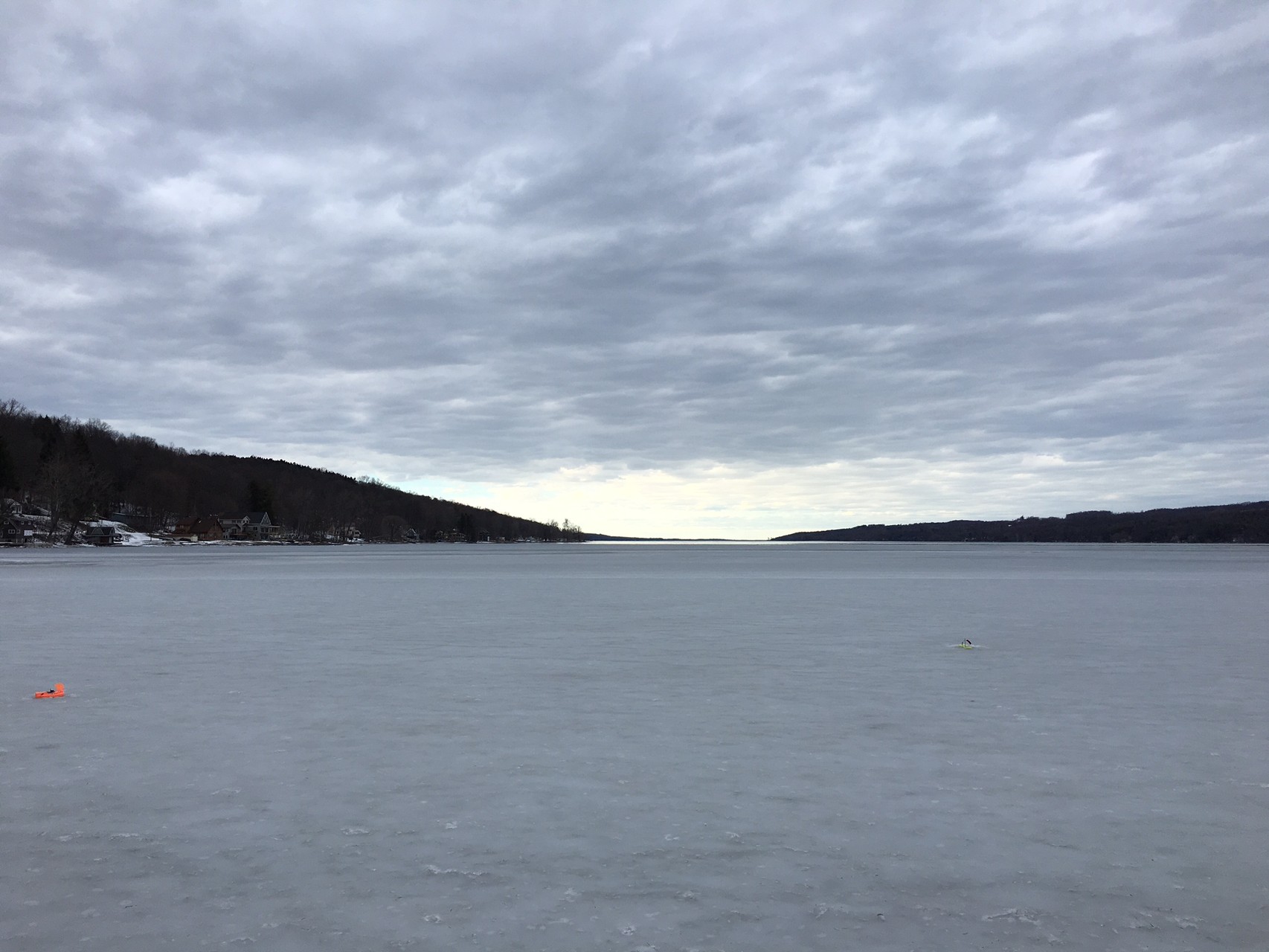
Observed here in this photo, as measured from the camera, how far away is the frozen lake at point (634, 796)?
496 cm

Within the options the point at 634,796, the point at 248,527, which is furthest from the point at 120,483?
the point at 634,796

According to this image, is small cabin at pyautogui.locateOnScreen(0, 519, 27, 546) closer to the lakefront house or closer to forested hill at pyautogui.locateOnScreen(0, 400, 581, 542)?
forested hill at pyautogui.locateOnScreen(0, 400, 581, 542)

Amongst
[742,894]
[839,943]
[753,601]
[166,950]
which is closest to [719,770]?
[742,894]

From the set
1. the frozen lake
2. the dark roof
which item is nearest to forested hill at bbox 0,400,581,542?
the dark roof

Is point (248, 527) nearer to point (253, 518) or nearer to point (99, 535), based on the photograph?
point (253, 518)

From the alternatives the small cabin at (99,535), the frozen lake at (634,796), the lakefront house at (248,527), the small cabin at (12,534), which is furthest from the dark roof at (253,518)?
the frozen lake at (634,796)

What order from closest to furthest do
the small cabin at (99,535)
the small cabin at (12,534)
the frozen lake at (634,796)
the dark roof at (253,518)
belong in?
1. the frozen lake at (634,796)
2. the small cabin at (12,534)
3. the small cabin at (99,535)
4. the dark roof at (253,518)

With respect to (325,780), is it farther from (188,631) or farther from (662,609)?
(662,609)

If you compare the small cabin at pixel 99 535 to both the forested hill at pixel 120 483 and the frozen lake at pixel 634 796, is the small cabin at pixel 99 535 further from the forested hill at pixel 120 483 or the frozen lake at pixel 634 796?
the frozen lake at pixel 634 796

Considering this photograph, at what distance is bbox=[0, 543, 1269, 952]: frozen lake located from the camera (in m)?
4.96

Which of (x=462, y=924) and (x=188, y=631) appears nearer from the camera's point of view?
(x=462, y=924)

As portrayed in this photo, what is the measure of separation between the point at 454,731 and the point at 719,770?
3.11m

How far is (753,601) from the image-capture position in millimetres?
A: 29656

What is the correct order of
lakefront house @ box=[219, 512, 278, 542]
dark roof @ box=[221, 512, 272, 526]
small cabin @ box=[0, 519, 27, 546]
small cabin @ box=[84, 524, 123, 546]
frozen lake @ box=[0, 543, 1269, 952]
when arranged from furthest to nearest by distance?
dark roof @ box=[221, 512, 272, 526] < lakefront house @ box=[219, 512, 278, 542] < small cabin @ box=[84, 524, 123, 546] < small cabin @ box=[0, 519, 27, 546] < frozen lake @ box=[0, 543, 1269, 952]
